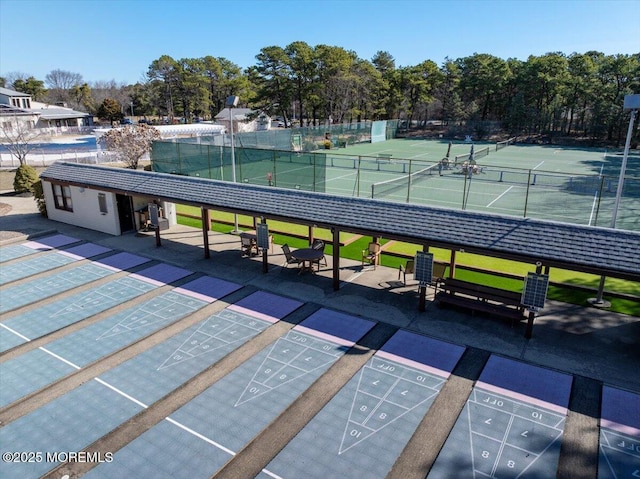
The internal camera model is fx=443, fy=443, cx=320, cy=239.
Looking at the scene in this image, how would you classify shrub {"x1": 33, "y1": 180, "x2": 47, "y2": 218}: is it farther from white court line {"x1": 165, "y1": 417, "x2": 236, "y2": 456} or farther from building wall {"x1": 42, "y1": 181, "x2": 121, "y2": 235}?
white court line {"x1": 165, "y1": 417, "x2": 236, "y2": 456}

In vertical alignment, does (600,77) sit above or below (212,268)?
above

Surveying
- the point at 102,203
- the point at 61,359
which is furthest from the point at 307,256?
the point at 102,203

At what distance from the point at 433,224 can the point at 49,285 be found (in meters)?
12.6

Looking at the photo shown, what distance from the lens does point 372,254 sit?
A: 16.2 meters

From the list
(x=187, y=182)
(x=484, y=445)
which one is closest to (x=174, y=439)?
(x=484, y=445)

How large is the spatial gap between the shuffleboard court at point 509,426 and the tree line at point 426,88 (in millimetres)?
54801

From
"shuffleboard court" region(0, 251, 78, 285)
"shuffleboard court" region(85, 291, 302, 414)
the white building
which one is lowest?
"shuffleboard court" region(85, 291, 302, 414)

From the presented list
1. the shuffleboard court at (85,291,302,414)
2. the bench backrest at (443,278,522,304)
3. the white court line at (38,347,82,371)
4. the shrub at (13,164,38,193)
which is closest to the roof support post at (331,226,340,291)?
the shuffleboard court at (85,291,302,414)

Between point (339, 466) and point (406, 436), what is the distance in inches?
57.5

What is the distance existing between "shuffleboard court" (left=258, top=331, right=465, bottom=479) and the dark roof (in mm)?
2967

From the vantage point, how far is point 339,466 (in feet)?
24.5

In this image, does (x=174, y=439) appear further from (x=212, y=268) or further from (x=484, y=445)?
(x=212, y=268)

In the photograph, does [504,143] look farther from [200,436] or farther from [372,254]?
[200,436]

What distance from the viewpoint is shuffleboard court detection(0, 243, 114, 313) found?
1367 cm
